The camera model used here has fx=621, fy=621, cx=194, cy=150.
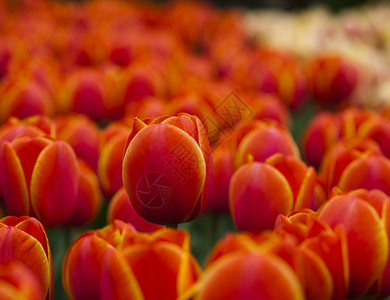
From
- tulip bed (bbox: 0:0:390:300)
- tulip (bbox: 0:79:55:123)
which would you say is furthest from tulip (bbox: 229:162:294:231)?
tulip (bbox: 0:79:55:123)

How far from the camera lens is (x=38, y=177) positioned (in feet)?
2.18

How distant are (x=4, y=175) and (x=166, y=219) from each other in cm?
20

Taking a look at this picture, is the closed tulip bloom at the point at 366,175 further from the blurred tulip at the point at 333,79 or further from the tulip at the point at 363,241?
the blurred tulip at the point at 333,79

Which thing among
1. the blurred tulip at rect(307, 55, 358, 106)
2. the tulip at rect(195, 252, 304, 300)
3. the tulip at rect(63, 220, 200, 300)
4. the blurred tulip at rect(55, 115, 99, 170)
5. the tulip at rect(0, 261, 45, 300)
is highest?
the tulip at rect(195, 252, 304, 300)

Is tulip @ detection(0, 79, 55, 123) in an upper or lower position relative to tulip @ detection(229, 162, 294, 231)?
lower

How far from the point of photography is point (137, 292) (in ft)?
1.49

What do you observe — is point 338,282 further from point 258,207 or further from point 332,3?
point 332,3

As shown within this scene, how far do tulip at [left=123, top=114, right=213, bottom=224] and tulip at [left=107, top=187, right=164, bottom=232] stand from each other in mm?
87

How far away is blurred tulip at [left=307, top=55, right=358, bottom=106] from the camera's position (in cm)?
147

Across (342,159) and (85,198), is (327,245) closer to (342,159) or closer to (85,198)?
(342,159)

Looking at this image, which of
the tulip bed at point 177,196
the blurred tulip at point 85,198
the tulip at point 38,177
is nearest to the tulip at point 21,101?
the tulip bed at point 177,196

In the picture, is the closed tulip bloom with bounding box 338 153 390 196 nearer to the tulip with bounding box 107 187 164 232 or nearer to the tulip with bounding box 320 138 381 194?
the tulip with bounding box 320 138 381 194

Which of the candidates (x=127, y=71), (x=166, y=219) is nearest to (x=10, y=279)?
(x=166, y=219)

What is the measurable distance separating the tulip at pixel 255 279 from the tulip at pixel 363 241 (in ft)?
0.44
